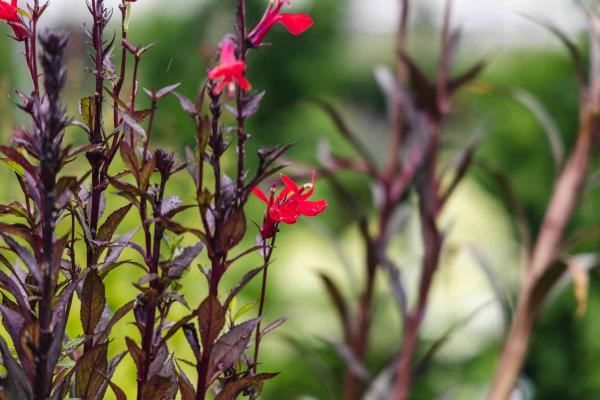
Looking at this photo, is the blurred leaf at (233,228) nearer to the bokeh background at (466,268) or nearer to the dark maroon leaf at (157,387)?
the dark maroon leaf at (157,387)

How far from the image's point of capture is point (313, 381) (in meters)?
2.24

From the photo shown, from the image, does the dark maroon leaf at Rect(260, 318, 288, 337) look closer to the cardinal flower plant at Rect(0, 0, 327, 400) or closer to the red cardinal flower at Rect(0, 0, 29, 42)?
the cardinal flower plant at Rect(0, 0, 327, 400)

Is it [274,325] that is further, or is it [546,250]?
[546,250]

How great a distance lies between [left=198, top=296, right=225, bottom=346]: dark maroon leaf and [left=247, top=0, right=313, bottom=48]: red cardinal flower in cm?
14

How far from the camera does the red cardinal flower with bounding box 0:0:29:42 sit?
424mm

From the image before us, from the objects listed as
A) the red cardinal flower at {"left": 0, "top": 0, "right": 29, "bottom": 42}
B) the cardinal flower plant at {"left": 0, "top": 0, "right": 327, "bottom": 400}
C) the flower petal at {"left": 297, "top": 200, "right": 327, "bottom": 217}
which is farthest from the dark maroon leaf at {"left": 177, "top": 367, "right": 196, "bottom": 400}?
the red cardinal flower at {"left": 0, "top": 0, "right": 29, "bottom": 42}

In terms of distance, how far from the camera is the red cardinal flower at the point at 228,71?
364mm

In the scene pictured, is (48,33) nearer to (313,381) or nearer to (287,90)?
(313,381)

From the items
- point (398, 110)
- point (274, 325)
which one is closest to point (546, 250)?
point (398, 110)

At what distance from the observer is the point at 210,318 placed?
405 millimetres

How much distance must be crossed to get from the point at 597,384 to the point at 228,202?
1.83m

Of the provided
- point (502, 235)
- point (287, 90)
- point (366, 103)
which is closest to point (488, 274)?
point (502, 235)

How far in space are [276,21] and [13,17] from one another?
0.49 ft

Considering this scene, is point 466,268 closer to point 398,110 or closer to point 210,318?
point 398,110
